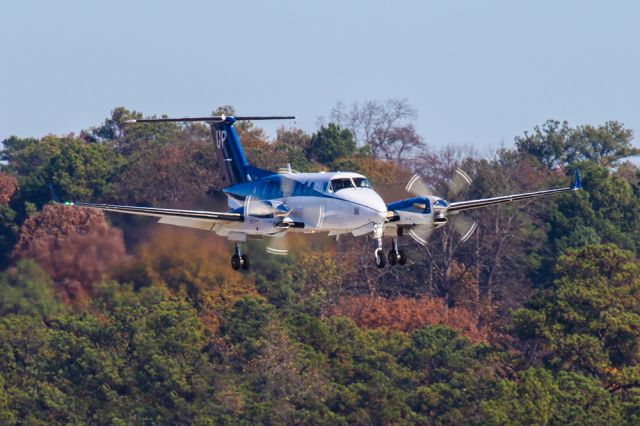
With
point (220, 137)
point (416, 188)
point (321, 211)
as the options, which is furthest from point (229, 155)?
point (321, 211)

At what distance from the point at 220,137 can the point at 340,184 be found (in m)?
10.5

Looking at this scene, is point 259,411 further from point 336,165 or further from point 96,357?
point 336,165

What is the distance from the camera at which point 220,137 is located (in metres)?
66.6

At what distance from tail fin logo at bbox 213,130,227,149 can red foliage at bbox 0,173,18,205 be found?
7274 cm

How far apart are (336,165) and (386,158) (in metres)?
23.3

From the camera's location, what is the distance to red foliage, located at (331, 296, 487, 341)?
4505 inches

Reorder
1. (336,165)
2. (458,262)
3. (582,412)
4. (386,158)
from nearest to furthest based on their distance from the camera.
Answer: (582,412) < (458,262) < (336,165) < (386,158)

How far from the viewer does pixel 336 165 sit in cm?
13600

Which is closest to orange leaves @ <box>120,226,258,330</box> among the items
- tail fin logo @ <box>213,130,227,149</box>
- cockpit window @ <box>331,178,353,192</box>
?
tail fin logo @ <box>213,130,227,149</box>

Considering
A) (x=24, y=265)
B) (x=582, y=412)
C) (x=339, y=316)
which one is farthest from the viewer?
(x=339, y=316)

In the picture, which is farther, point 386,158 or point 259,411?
point 386,158

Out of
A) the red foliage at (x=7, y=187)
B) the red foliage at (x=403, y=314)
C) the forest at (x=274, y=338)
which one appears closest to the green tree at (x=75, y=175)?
the red foliage at (x=7, y=187)

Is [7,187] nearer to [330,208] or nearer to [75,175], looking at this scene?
[75,175]

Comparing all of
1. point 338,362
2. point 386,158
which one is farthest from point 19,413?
point 386,158
